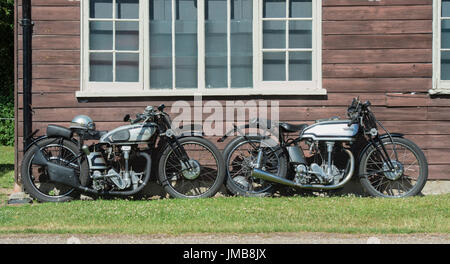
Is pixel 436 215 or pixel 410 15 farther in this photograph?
pixel 410 15

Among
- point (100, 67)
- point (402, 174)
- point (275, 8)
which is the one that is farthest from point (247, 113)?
point (402, 174)

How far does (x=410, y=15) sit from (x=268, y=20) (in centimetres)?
203

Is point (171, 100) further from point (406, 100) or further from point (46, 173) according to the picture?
point (406, 100)

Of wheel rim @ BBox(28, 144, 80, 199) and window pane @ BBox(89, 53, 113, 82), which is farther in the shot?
window pane @ BBox(89, 53, 113, 82)

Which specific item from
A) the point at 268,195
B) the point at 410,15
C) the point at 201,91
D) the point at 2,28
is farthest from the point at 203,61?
the point at 2,28

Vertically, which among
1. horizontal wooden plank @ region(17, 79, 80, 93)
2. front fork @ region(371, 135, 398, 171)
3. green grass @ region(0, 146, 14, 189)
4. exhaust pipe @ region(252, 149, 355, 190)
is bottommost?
green grass @ region(0, 146, 14, 189)

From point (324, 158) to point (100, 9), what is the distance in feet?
12.5

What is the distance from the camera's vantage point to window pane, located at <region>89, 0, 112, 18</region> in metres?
8.80

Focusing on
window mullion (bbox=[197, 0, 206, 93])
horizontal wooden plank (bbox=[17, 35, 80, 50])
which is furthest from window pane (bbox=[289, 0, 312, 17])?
horizontal wooden plank (bbox=[17, 35, 80, 50])

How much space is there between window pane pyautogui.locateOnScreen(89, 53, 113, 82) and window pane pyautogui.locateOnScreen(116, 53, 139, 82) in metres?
0.11

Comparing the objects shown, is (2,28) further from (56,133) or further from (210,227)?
(210,227)

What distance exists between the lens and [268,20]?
8844mm

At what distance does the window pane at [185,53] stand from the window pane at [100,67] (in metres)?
0.95

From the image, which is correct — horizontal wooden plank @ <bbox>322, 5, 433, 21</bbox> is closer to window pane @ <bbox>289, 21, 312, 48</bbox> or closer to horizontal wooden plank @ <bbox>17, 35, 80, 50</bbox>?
window pane @ <bbox>289, 21, 312, 48</bbox>
